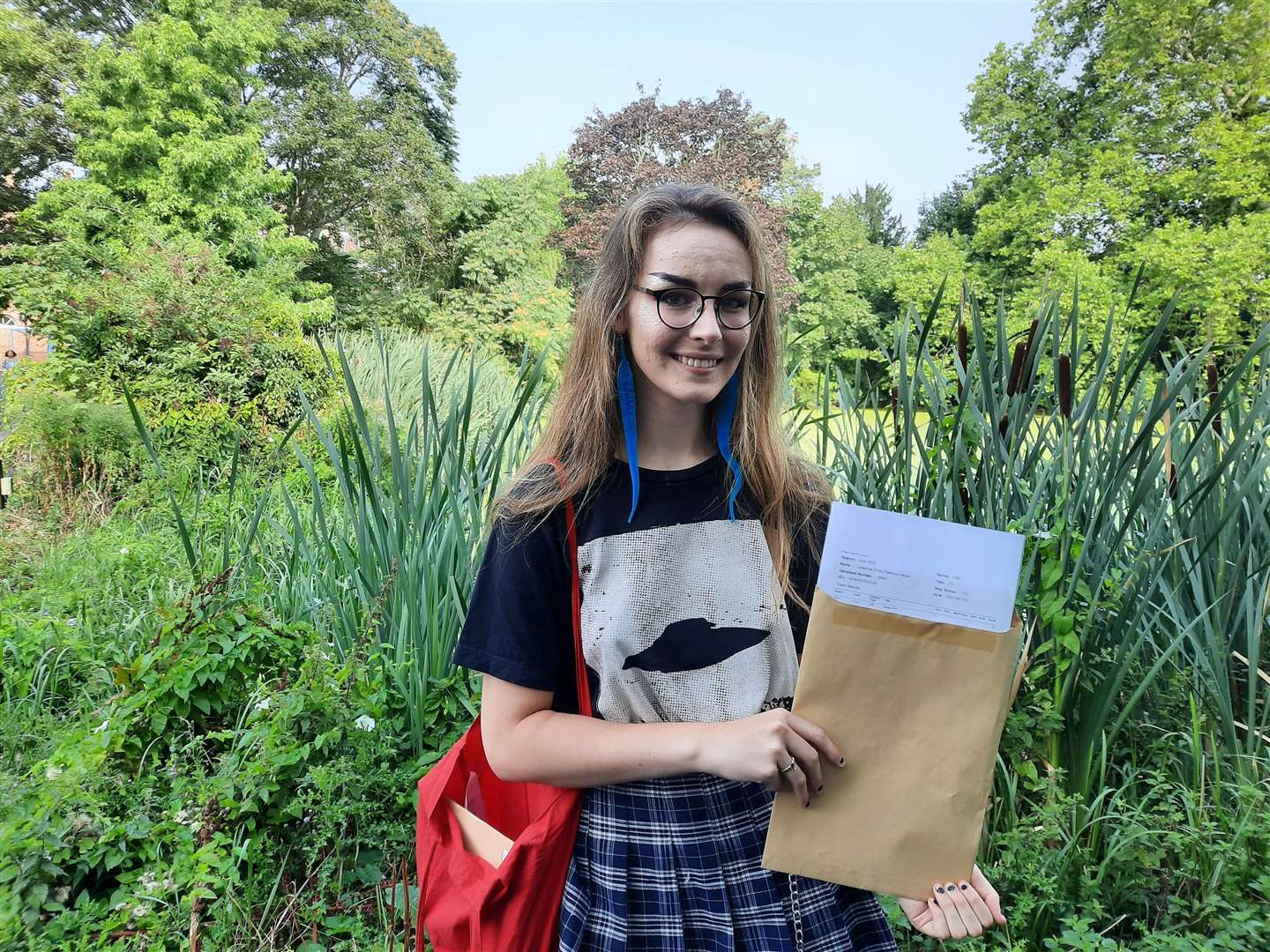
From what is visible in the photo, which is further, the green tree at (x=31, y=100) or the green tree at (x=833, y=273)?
the green tree at (x=833, y=273)

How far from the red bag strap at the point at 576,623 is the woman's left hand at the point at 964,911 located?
1.45 ft

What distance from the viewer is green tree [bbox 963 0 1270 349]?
15.3m

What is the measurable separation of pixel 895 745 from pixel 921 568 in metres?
0.18

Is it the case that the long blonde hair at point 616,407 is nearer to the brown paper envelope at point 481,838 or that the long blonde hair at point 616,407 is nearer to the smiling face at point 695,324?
the smiling face at point 695,324

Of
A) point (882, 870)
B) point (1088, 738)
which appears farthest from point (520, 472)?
point (1088, 738)

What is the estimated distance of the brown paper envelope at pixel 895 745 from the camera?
706 millimetres

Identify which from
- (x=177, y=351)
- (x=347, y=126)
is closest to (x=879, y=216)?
(x=347, y=126)

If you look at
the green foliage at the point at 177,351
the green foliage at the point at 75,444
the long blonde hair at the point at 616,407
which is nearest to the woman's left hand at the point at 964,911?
the long blonde hair at the point at 616,407

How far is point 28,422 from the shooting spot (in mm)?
5770

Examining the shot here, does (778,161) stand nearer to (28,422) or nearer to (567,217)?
(567,217)

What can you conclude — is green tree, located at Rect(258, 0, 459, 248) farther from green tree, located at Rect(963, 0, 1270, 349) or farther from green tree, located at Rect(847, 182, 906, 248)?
green tree, located at Rect(847, 182, 906, 248)

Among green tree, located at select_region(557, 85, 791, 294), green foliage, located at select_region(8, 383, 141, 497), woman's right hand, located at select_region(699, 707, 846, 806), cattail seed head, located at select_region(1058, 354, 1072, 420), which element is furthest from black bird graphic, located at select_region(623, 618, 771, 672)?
green tree, located at select_region(557, 85, 791, 294)

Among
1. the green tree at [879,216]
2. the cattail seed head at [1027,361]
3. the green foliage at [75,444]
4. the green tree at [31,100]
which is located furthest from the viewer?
the green tree at [879,216]

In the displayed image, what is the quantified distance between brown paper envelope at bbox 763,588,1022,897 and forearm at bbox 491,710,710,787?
0.43 feet
